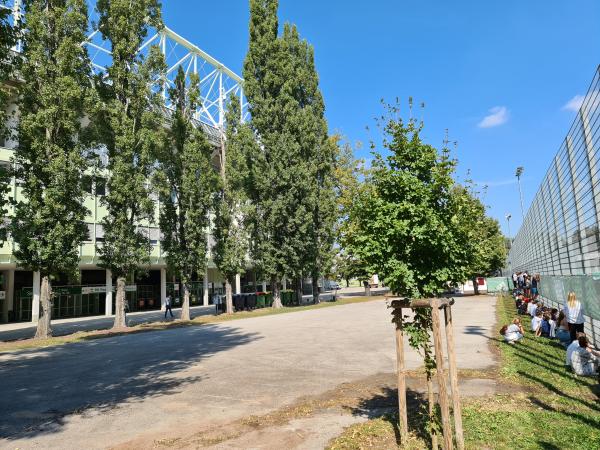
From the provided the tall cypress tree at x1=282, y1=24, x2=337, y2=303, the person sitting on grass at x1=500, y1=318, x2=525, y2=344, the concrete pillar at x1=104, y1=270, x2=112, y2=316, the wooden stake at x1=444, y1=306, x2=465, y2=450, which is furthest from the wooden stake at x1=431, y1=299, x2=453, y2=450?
the concrete pillar at x1=104, y1=270, x2=112, y2=316

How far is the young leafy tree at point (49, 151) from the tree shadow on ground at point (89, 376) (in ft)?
16.2

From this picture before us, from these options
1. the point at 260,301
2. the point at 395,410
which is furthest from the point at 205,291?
the point at 395,410

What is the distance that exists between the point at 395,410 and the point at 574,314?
6518mm

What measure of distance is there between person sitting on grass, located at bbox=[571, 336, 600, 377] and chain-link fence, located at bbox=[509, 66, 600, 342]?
1.00m

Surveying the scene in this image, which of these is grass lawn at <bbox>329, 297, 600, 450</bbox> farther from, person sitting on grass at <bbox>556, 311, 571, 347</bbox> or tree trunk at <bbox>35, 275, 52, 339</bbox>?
tree trunk at <bbox>35, 275, 52, 339</bbox>

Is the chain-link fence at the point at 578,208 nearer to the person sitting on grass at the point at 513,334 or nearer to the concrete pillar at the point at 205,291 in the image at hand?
the person sitting on grass at the point at 513,334

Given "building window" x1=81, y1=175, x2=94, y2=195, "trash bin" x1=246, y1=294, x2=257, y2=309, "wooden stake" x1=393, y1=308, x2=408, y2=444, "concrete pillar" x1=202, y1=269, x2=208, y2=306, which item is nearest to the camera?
"wooden stake" x1=393, y1=308, x2=408, y2=444

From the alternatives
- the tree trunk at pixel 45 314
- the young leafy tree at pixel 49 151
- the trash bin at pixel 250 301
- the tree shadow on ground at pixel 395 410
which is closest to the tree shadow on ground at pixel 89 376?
the tree trunk at pixel 45 314

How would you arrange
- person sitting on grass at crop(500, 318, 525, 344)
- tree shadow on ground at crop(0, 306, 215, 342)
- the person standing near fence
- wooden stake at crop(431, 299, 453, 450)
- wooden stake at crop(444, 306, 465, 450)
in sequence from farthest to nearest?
1. tree shadow on ground at crop(0, 306, 215, 342)
2. person sitting on grass at crop(500, 318, 525, 344)
3. the person standing near fence
4. wooden stake at crop(444, 306, 465, 450)
5. wooden stake at crop(431, 299, 453, 450)

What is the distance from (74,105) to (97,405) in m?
17.6

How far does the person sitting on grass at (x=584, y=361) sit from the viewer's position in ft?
27.5

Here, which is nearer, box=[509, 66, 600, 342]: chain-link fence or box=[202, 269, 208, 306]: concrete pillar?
box=[509, 66, 600, 342]: chain-link fence

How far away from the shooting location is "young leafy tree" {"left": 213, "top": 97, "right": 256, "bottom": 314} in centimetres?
3112

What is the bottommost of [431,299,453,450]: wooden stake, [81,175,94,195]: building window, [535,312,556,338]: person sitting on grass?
[535,312,556,338]: person sitting on grass
